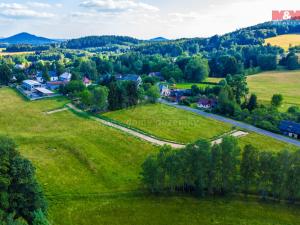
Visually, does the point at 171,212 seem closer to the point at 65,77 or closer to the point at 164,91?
the point at 164,91

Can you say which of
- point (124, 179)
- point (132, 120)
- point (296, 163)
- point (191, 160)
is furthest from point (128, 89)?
point (296, 163)

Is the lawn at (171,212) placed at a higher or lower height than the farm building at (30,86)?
lower

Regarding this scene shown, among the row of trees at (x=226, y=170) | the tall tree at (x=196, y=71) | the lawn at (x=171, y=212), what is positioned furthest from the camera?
the tall tree at (x=196, y=71)

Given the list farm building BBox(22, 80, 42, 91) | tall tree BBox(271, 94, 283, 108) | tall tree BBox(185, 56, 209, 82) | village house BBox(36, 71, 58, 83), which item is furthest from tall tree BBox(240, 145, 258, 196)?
village house BBox(36, 71, 58, 83)

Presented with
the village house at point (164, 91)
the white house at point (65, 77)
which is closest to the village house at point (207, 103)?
the village house at point (164, 91)

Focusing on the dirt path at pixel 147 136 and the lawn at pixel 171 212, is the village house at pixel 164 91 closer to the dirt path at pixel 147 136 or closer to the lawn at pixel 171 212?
the dirt path at pixel 147 136

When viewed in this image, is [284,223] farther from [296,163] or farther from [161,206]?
[161,206]
